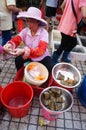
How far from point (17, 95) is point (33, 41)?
0.55 meters

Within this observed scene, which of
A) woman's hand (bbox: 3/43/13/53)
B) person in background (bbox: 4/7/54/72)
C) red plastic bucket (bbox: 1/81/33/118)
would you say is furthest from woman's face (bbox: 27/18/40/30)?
red plastic bucket (bbox: 1/81/33/118)

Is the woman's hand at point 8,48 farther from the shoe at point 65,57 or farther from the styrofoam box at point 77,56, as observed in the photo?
the styrofoam box at point 77,56

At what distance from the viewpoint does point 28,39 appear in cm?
167

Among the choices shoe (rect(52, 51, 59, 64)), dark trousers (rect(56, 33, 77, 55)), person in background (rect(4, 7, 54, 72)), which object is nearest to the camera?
person in background (rect(4, 7, 54, 72))

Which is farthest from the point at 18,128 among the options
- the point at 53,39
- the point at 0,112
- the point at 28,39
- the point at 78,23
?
the point at 53,39

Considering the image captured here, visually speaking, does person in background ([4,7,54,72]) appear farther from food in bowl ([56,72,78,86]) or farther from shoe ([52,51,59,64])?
shoe ([52,51,59,64])

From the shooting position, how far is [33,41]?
165cm

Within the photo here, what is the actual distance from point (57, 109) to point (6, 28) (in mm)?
1265

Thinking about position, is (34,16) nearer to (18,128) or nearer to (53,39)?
(18,128)

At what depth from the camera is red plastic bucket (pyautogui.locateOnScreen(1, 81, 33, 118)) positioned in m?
1.40

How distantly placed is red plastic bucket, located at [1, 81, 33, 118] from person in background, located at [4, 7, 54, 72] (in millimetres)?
263

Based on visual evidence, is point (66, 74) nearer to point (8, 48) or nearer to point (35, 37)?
point (35, 37)

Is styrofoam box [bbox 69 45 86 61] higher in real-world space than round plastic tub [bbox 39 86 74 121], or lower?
lower

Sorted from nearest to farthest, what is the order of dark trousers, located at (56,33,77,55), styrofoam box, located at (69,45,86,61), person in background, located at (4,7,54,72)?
person in background, located at (4,7,54,72) → dark trousers, located at (56,33,77,55) → styrofoam box, located at (69,45,86,61)
